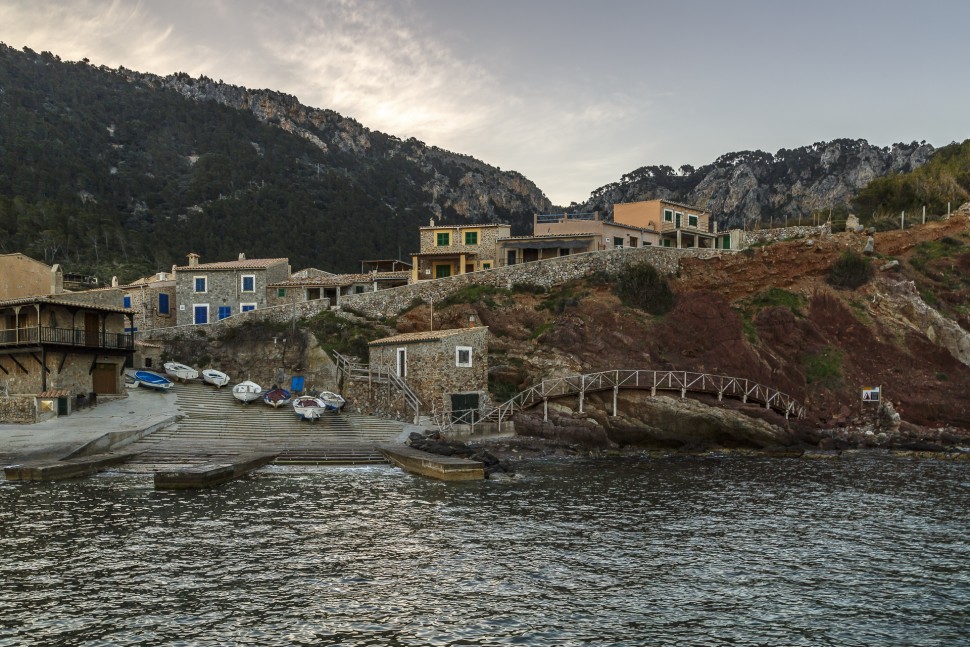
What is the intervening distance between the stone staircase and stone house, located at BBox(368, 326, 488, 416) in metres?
3.17

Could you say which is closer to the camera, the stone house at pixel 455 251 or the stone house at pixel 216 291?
the stone house at pixel 216 291

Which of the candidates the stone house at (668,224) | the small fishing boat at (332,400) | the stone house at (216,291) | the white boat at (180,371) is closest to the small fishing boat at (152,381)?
the white boat at (180,371)

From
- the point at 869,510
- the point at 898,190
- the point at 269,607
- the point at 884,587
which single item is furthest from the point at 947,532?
the point at 898,190

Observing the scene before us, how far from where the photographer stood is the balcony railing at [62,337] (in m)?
40.1

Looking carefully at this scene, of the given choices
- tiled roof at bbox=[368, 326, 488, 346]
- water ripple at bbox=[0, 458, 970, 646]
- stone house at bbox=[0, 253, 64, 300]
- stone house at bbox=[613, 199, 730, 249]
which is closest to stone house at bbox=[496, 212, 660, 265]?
stone house at bbox=[613, 199, 730, 249]

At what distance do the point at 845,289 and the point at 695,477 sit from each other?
111ft

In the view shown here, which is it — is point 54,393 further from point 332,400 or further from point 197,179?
point 197,179

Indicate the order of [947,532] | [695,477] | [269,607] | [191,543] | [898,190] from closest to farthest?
[269,607]
[191,543]
[947,532]
[695,477]
[898,190]

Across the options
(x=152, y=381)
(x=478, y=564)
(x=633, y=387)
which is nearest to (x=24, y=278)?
(x=152, y=381)

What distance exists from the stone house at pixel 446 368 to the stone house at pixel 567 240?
21322mm

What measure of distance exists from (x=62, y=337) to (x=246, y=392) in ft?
34.2

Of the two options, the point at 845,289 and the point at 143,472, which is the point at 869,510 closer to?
the point at 143,472

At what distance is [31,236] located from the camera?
297 ft

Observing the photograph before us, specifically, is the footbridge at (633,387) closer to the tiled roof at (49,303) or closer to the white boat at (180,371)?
the white boat at (180,371)
